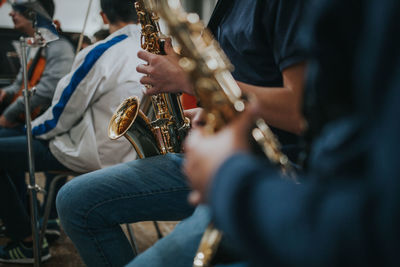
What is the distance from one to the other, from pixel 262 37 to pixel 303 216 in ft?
1.98

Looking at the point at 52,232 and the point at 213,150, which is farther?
the point at 52,232

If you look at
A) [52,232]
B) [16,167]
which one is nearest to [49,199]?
[16,167]

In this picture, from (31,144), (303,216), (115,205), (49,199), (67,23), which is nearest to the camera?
(303,216)

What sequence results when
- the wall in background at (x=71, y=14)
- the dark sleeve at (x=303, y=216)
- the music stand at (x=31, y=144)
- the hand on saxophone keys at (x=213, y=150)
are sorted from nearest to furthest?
the dark sleeve at (x=303, y=216) < the hand on saxophone keys at (x=213, y=150) < the music stand at (x=31, y=144) < the wall in background at (x=71, y=14)

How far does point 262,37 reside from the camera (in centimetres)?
89

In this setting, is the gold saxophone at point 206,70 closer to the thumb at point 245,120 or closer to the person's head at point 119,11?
the thumb at point 245,120

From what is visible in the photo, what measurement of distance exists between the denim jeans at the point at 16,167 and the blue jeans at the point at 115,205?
2.35 ft

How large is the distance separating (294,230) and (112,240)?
2.50 feet

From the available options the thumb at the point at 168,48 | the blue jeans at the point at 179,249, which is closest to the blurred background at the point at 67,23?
the thumb at the point at 168,48

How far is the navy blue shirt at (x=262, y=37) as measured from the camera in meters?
0.76

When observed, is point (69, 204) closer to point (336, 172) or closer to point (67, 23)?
point (336, 172)

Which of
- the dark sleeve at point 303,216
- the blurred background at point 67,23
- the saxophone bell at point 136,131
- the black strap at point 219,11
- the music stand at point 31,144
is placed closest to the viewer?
the dark sleeve at point 303,216

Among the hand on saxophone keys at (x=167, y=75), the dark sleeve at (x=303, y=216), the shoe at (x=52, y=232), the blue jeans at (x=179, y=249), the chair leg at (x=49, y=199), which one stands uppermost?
the dark sleeve at (x=303, y=216)

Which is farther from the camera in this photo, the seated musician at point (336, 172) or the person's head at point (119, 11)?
the person's head at point (119, 11)
